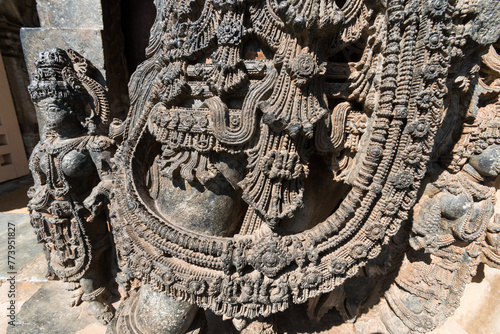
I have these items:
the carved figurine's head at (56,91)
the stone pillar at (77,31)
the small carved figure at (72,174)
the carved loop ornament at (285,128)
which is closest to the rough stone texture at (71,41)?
the stone pillar at (77,31)

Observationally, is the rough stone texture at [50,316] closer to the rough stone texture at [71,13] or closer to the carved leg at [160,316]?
the carved leg at [160,316]

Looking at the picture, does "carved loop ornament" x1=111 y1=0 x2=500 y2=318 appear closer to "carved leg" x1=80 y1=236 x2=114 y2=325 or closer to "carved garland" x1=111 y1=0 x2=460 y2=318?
A: "carved garland" x1=111 y1=0 x2=460 y2=318

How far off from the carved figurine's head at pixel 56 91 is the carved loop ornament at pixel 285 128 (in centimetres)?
88

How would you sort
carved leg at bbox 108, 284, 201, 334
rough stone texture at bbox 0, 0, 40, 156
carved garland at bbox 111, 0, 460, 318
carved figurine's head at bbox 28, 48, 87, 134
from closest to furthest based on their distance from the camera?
1. carved garland at bbox 111, 0, 460, 318
2. carved leg at bbox 108, 284, 201, 334
3. carved figurine's head at bbox 28, 48, 87, 134
4. rough stone texture at bbox 0, 0, 40, 156

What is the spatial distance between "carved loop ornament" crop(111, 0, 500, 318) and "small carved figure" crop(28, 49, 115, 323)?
2.38 feet

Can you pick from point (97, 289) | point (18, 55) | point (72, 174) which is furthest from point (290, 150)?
point (18, 55)

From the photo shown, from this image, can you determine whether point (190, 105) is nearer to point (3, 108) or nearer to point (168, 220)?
point (168, 220)

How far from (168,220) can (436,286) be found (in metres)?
1.99

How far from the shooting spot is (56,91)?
1842mm

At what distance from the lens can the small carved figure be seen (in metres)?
1.89

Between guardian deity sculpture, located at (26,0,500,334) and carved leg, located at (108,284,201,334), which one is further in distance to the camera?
carved leg, located at (108,284,201,334)

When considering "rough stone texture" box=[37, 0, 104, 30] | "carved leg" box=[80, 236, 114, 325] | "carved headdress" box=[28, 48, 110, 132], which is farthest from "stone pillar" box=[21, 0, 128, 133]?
"carved leg" box=[80, 236, 114, 325]

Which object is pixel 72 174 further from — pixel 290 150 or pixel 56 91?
pixel 290 150

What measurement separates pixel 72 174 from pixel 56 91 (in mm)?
624
